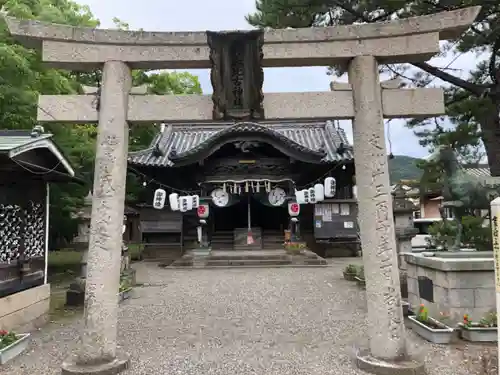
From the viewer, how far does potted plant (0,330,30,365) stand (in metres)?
5.36

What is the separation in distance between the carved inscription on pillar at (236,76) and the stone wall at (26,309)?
4800 mm

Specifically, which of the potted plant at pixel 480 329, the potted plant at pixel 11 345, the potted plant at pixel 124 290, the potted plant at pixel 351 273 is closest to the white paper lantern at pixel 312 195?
the potted plant at pixel 351 273

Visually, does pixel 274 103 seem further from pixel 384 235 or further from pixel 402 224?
pixel 402 224

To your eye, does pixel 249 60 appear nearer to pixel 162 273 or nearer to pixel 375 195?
pixel 375 195

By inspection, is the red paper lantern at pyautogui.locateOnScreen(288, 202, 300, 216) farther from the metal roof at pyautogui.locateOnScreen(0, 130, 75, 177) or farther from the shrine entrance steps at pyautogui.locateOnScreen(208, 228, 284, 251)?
the metal roof at pyautogui.locateOnScreen(0, 130, 75, 177)

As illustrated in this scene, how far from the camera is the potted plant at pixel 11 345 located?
5363 mm

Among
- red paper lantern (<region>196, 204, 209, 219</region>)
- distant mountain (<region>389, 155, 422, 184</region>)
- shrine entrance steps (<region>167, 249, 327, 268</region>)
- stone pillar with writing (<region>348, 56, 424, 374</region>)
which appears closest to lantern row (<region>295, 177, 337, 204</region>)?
shrine entrance steps (<region>167, 249, 327, 268</region>)

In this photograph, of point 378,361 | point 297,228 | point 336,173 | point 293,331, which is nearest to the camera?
point 378,361

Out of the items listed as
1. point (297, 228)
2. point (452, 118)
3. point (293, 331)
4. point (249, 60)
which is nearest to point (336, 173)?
point (297, 228)

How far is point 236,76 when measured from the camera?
539 cm

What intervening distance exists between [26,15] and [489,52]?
1123 centimetres

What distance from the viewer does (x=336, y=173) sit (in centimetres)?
2033

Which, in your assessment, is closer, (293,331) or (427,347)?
(427,347)

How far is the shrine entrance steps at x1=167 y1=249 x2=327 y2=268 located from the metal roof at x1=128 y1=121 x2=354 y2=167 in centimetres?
508
